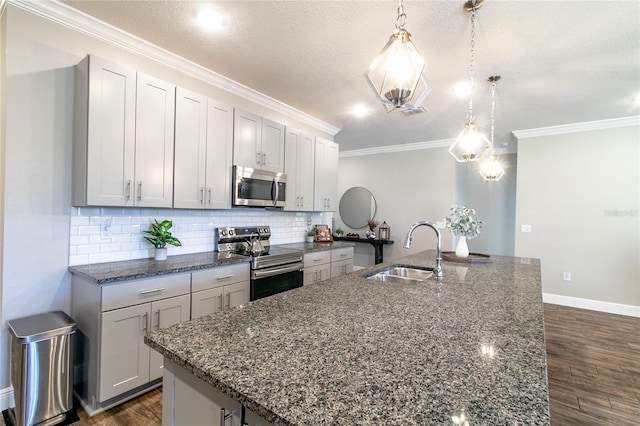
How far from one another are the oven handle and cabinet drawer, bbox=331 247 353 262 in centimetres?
69

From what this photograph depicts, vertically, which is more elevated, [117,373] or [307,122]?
[307,122]

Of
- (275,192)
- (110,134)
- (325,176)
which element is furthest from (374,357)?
(325,176)

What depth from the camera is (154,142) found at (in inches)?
93.0

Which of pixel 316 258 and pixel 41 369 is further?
pixel 316 258

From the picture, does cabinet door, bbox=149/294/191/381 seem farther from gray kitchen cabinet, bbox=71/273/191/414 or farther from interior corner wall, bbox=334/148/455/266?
interior corner wall, bbox=334/148/455/266

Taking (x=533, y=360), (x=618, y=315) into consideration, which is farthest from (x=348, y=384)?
(x=618, y=315)

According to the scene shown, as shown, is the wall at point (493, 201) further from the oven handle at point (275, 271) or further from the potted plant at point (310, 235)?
the oven handle at point (275, 271)

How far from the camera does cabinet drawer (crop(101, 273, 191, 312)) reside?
1.87 meters

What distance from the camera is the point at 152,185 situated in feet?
7.75

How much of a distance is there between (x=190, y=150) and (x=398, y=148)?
425cm

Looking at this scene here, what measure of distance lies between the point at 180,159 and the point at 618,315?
5626mm

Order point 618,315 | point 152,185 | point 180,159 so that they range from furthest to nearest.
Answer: point 618,315, point 180,159, point 152,185

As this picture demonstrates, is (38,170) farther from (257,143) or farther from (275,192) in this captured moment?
(275,192)

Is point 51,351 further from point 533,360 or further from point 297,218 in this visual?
point 297,218
